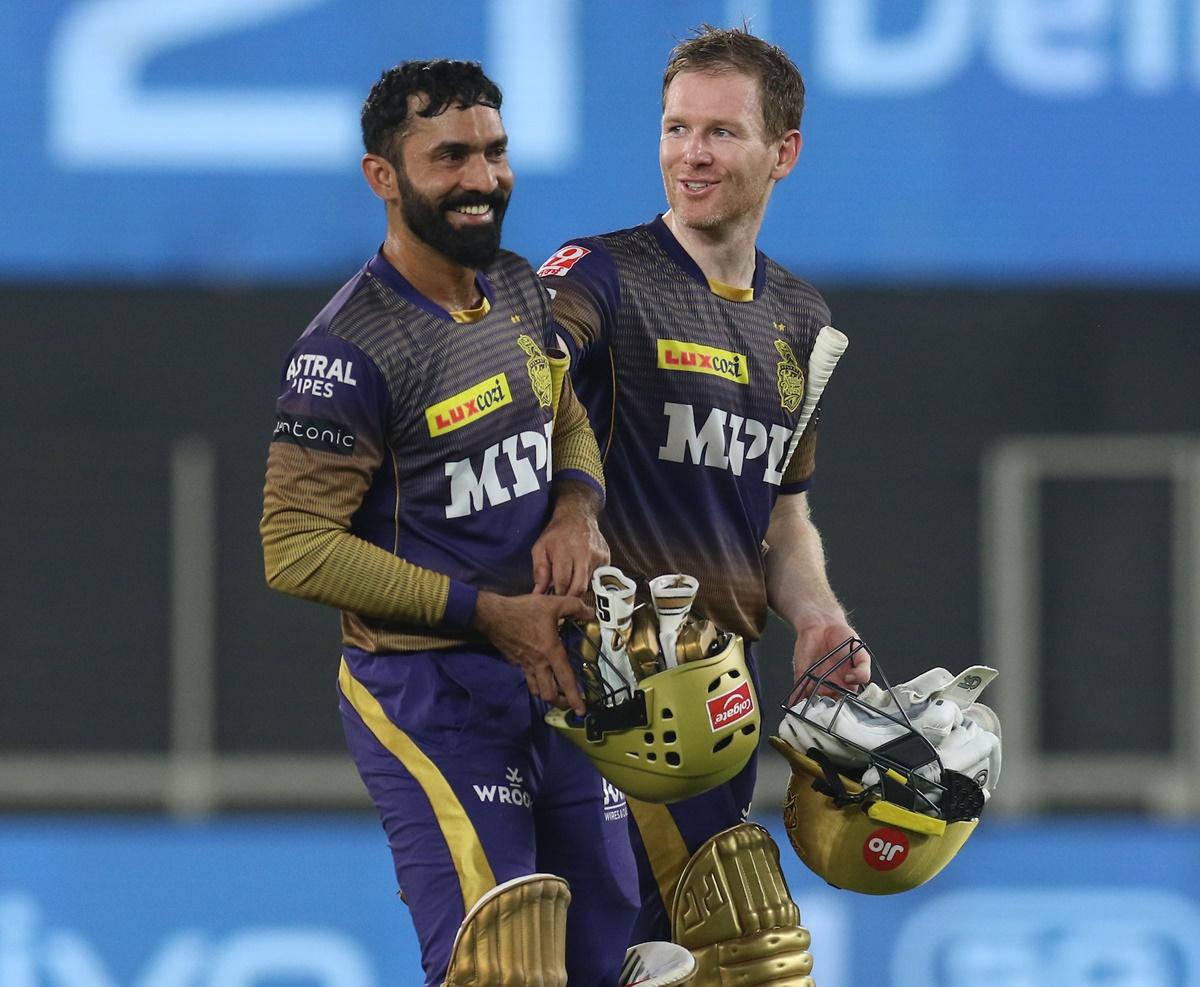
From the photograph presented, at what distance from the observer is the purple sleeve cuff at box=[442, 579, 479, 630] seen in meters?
3.94

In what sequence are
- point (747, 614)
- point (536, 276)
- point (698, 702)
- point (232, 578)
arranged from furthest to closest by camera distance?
1. point (232, 578)
2. point (747, 614)
3. point (536, 276)
4. point (698, 702)

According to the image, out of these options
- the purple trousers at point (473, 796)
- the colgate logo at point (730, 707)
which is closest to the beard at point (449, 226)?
the purple trousers at point (473, 796)

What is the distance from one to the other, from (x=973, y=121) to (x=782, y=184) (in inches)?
28.2

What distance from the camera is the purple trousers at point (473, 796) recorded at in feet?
13.1

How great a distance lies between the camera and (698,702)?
4.02m

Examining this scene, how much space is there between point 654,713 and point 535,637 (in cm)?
23

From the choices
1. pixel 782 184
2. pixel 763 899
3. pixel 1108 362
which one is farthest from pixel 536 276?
pixel 1108 362

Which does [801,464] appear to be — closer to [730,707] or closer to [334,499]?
[730,707]

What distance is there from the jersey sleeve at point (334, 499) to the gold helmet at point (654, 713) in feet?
0.79

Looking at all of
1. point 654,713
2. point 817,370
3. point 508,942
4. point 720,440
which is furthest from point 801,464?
point 508,942

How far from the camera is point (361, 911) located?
7953 millimetres

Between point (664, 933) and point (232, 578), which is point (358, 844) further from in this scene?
point (664, 933)

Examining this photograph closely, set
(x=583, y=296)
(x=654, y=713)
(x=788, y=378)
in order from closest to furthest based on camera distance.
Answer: (x=654, y=713) < (x=583, y=296) < (x=788, y=378)

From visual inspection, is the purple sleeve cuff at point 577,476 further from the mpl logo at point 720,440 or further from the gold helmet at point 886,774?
the gold helmet at point 886,774
